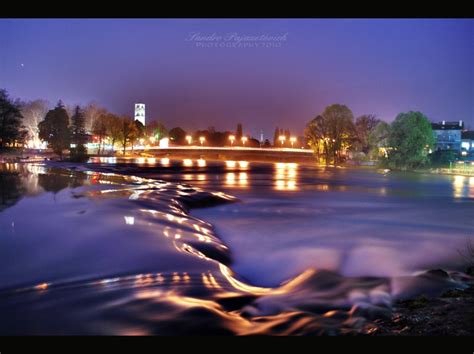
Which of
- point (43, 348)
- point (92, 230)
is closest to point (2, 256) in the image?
point (92, 230)

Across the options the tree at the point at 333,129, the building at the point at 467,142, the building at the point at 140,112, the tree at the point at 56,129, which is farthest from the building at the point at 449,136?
the building at the point at 140,112

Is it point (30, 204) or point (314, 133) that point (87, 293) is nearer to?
point (30, 204)

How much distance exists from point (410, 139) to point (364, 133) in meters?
17.8

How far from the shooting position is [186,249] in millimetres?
12711

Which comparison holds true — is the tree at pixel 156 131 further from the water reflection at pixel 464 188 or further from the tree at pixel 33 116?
the water reflection at pixel 464 188

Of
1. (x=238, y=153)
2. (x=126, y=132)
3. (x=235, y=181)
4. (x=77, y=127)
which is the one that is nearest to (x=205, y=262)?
(x=235, y=181)

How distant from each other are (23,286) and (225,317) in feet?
14.1

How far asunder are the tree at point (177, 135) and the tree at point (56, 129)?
6681 cm

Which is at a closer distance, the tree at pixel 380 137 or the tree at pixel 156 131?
the tree at pixel 380 137

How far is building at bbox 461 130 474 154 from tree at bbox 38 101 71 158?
2389 inches

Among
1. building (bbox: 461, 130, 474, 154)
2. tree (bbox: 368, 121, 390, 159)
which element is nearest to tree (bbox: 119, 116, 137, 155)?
tree (bbox: 368, 121, 390, 159)

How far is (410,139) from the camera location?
151 ft

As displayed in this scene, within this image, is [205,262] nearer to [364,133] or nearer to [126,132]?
[364,133]

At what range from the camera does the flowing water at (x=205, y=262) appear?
26.2 ft
